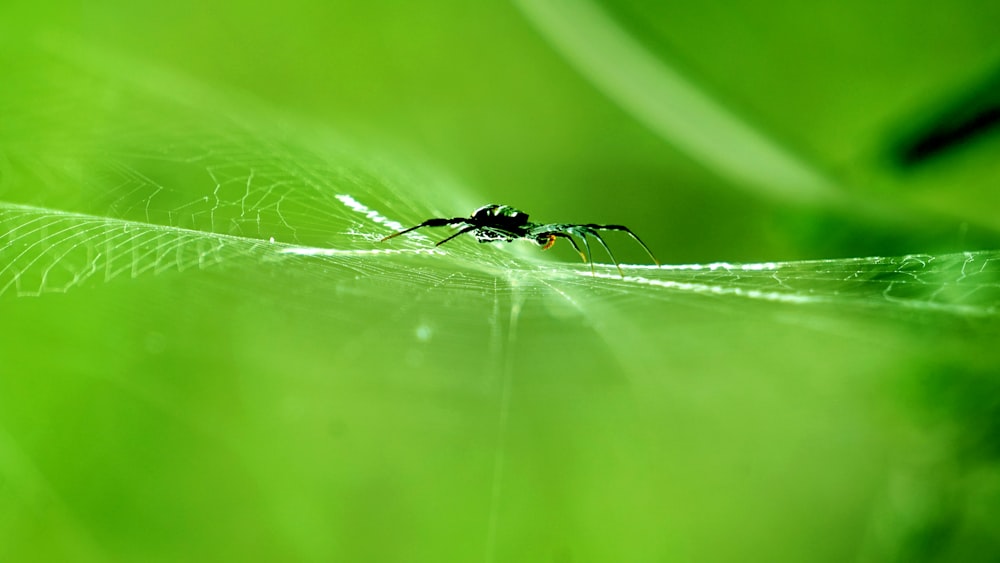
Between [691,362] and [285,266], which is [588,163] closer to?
[691,362]

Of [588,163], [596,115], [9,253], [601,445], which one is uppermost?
[596,115]

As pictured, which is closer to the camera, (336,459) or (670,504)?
(670,504)

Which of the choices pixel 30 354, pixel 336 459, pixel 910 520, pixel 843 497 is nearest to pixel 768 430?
pixel 843 497

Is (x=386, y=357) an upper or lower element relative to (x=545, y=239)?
lower

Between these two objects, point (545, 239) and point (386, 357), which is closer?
point (545, 239)

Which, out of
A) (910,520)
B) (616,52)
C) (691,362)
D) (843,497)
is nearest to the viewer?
(910,520)

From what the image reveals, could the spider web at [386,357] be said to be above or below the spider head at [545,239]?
below

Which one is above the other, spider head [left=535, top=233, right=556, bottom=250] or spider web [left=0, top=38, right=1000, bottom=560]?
spider head [left=535, top=233, right=556, bottom=250]

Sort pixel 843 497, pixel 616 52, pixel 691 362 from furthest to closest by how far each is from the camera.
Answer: pixel 691 362 < pixel 843 497 < pixel 616 52
